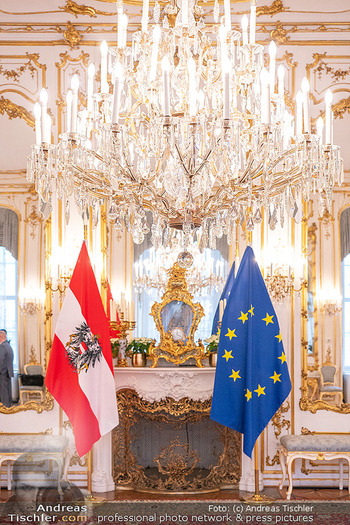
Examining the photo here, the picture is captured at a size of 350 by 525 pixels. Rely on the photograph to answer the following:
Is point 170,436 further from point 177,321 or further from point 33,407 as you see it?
point 33,407

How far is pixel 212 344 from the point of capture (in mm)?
6078

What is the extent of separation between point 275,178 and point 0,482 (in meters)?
4.52

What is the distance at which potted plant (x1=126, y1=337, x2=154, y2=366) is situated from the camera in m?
6.02

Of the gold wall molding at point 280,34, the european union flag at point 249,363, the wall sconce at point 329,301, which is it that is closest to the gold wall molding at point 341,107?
the gold wall molding at point 280,34

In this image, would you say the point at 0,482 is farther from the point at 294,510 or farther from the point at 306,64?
the point at 306,64

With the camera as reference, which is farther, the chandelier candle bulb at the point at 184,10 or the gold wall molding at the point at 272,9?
the gold wall molding at the point at 272,9

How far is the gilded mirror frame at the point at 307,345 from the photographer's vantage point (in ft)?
20.1

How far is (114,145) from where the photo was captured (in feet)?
9.27

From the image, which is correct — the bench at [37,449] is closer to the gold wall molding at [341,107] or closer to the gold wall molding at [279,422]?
the gold wall molding at [279,422]

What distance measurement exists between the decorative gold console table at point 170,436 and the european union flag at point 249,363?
0.64 meters

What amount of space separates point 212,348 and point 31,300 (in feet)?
6.65

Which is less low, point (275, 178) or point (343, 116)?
point (343, 116)

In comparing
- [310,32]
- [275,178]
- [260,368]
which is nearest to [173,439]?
[260,368]

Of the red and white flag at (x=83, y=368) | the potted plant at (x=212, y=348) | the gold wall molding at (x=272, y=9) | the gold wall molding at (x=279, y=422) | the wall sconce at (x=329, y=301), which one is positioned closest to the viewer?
the red and white flag at (x=83, y=368)
